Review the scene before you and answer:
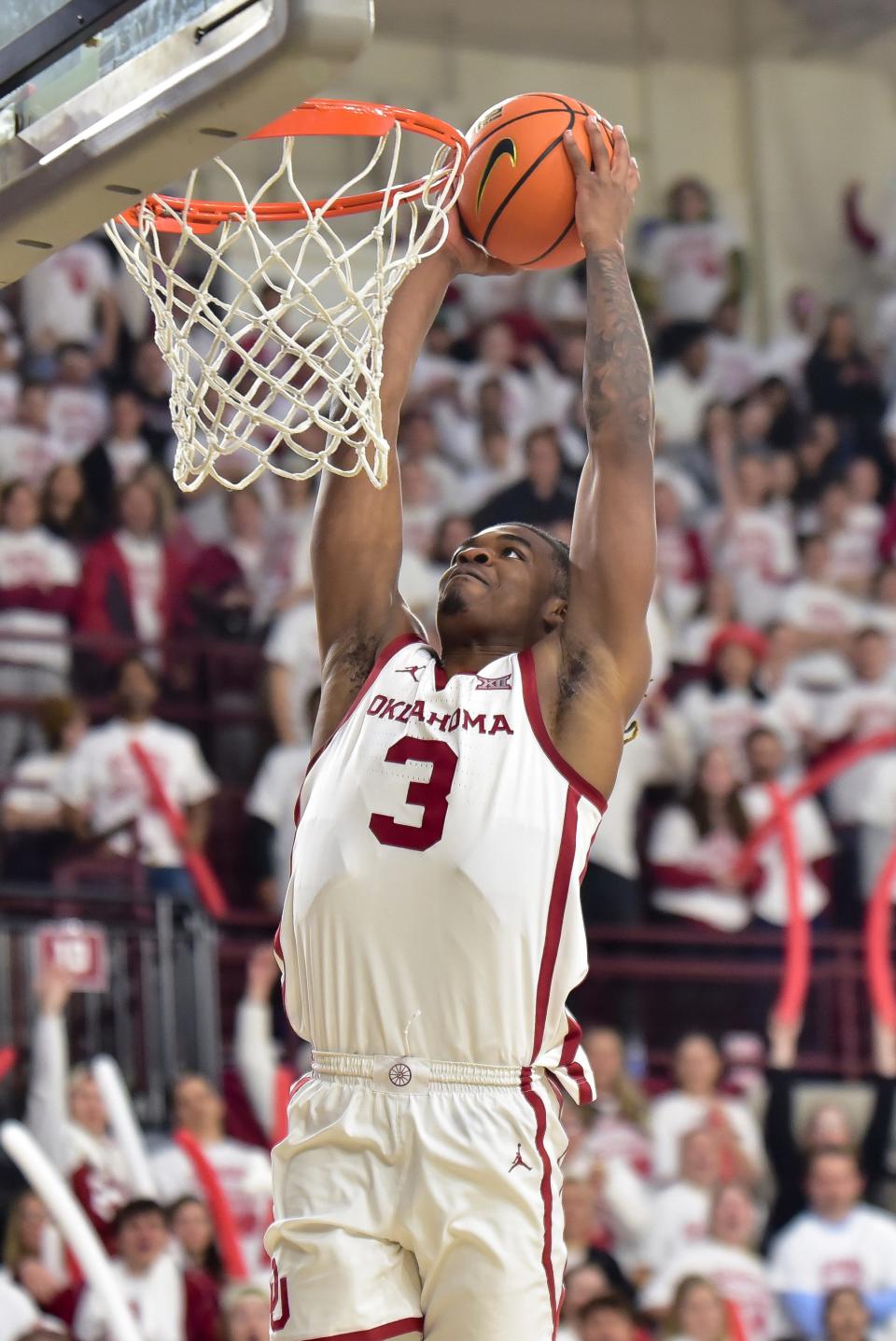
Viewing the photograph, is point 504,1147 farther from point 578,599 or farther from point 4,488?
point 4,488

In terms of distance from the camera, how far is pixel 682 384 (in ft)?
40.2

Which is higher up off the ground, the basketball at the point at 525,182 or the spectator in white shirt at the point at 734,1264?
the basketball at the point at 525,182

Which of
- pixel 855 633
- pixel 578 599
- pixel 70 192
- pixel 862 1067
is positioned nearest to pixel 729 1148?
pixel 862 1067

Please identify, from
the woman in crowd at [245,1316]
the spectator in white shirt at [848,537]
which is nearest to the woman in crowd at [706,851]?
the spectator in white shirt at [848,537]

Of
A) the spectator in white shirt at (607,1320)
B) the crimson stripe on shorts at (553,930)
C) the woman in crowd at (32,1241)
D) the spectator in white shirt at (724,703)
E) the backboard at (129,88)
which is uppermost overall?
the backboard at (129,88)

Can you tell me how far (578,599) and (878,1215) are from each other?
5208 millimetres

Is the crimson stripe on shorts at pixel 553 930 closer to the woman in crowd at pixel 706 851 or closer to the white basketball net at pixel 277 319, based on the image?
the white basketball net at pixel 277 319

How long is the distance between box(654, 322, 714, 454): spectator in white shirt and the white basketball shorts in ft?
28.4

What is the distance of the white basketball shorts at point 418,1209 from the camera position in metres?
3.39

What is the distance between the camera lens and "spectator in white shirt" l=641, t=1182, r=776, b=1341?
26.0 ft

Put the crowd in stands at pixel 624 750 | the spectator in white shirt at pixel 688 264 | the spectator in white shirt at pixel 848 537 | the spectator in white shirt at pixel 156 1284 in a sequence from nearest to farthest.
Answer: the spectator in white shirt at pixel 156 1284
the crowd in stands at pixel 624 750
the spectator in white shirt at pixel 848 537
the spectator in white shirt at pixel 688 264

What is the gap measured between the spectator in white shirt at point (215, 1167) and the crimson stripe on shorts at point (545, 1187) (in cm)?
425

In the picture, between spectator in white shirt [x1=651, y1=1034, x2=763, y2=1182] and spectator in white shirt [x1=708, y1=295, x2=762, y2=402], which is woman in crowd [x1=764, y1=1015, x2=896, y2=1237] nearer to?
spectator in white shirt [x1=651, y1=1034, x2=763, y2=1182]

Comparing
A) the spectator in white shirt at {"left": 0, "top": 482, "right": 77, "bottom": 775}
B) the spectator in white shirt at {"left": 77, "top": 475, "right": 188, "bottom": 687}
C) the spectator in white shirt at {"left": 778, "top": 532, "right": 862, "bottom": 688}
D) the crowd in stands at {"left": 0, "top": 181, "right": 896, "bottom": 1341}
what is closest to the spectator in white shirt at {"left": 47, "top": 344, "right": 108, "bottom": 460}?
the crowd in stands at {"left": 0, "top": 181, "right": 896, "bottom": 1341}
